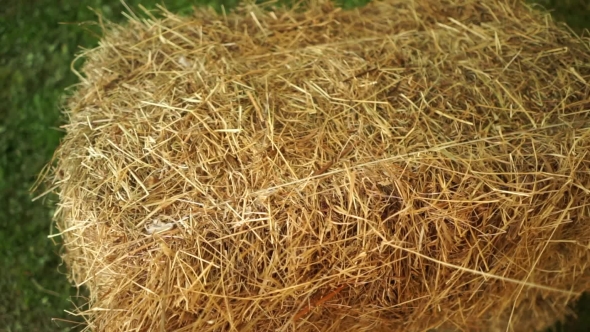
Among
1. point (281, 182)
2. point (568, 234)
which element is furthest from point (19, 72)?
point (568, 234)

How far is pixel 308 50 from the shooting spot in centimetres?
203

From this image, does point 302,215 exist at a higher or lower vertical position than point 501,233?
higher

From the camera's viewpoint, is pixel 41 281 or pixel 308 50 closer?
pixel 308 50

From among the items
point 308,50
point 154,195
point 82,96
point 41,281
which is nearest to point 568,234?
point 308,50

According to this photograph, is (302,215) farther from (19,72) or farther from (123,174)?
(19,72)

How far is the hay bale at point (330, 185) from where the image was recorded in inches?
60.2

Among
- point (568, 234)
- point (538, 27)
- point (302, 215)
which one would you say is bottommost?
point (568, 234)

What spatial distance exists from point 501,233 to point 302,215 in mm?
681

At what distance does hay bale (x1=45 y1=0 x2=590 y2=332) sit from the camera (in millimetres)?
1530

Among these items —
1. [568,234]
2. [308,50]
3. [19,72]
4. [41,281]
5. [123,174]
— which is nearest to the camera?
[123,174]

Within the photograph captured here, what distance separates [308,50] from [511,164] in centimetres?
93

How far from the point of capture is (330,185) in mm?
1566

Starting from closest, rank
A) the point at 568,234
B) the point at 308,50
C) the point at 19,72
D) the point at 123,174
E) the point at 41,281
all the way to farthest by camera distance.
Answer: the point at 123,174 < the point at 568,234 < the point at 308,50 < the point at 41,281 < the point at 19,72

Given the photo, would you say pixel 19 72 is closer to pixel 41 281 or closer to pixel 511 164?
pixel 41 281
